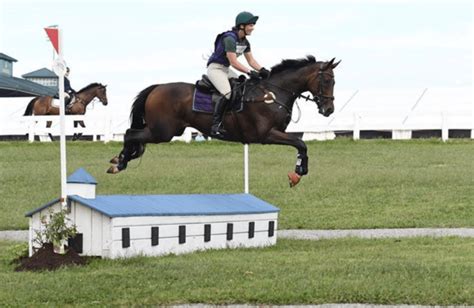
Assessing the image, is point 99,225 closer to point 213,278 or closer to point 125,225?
point 125,225

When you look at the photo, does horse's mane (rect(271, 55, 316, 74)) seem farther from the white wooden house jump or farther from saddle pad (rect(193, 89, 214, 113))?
the white wooden house jump

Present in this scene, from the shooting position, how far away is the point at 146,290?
9.85 meters

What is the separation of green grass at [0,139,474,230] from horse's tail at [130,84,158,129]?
4500 mm

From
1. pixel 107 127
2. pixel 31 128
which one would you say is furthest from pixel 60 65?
pixel 31 128

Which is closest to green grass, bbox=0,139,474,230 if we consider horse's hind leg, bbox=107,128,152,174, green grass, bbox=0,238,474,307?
horse's hind leg, bbox=107,128,152,174

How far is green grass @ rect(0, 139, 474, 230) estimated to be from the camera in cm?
1897

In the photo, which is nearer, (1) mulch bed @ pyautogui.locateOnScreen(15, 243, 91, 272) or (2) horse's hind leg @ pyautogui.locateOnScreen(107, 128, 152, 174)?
(1) mulch bed @ pyautogui.locateOnScreen(15, 243, 91, 272)

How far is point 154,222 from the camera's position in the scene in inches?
501

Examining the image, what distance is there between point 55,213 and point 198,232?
210cm

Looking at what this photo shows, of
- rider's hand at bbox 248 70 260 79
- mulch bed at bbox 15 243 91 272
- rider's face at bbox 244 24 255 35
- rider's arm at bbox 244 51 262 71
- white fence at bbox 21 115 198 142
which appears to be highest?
rider's face at bbox 244 24 255 35

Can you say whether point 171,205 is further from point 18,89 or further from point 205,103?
point 18,89

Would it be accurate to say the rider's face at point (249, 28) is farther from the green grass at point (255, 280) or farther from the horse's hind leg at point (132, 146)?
the green grass at point (255, 280)

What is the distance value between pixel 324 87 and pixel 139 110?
8.57 ft

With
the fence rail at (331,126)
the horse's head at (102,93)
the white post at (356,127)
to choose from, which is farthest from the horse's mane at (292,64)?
the white post at (356,127)
